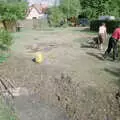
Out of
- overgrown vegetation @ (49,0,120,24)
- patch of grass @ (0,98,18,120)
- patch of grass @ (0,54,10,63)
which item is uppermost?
overgrown vegetation @ (49,0,120,24)

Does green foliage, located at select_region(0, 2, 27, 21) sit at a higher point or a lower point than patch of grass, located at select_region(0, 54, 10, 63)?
higher

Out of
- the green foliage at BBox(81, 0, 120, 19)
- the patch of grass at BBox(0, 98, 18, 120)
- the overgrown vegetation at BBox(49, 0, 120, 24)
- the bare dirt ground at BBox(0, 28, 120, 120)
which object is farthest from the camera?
the overgrown vegetation at BBox(49, 0, 120, 24)

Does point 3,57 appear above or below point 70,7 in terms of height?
below

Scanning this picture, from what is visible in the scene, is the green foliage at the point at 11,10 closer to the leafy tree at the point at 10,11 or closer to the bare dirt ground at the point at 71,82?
the leafy tree at the point at 10,11

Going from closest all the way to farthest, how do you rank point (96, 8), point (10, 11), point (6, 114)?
point (6, 114) → point (10, 11) → point (96, 8)

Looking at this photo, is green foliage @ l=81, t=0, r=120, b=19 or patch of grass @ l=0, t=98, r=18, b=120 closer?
patch of grass @ l=0, t=98, r=18, b=120

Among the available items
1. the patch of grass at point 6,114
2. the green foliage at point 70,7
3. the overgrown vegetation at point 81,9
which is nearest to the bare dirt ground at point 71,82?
the patch of grass at point 6,114

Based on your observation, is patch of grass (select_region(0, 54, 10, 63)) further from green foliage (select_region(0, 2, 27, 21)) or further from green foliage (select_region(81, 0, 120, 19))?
green foliage (select_region(81, 0, 120, 19))

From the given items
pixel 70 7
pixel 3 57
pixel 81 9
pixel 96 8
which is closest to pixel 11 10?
pixel 3 57

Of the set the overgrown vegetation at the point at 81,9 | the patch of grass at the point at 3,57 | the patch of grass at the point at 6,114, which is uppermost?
the overgrown vegetation at the point at 81,9

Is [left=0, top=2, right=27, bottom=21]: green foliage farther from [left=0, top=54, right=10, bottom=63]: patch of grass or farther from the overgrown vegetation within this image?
A: the overgrown vegetation

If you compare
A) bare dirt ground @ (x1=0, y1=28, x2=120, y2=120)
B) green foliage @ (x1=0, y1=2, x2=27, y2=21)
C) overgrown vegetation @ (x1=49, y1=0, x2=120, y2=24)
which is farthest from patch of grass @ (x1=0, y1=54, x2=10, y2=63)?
overgrown vegetation @ (x1=49, y1=0, x2=120, y2=24)

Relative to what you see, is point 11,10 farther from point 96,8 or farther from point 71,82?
point 96,8

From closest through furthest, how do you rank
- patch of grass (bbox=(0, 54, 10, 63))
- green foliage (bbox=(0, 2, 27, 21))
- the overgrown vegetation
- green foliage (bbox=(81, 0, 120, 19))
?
patch of grass (bbox=(0, 54, 10, 63)) → green foliage (bbox=(0, 2, 27, 21)) → green foliage (bbox=(81, 0, 120, 19)) → the overgrown vegetation
